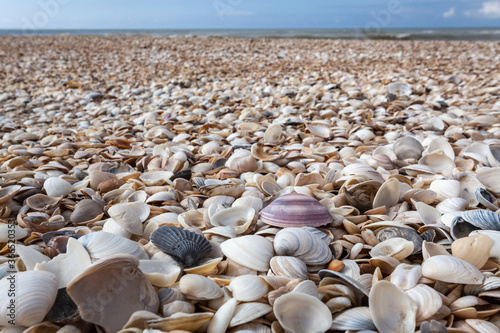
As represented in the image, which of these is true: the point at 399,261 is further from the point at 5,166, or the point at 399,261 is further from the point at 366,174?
the point at 5,166

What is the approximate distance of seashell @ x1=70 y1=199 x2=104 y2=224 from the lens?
6.03 ft

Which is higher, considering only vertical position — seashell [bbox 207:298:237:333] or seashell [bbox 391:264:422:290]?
seashell [bbox 391:264:422:290]

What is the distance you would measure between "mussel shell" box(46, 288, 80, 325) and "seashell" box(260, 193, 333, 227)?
2.81 ft

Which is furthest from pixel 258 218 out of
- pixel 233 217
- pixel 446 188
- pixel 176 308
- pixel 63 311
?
pixel 446 188

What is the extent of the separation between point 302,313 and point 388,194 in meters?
1.01

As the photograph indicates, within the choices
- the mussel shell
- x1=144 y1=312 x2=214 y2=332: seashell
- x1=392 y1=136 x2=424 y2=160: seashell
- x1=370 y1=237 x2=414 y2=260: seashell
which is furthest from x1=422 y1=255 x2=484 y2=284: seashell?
x1=392 y1=136 x2=424 y2=160: seashell

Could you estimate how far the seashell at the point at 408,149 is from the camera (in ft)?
8.28

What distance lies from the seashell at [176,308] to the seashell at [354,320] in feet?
1.55

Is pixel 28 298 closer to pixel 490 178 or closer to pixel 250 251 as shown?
pixel 250 251

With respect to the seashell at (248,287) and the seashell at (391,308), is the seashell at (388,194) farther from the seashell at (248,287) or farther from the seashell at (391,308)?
the seashell at (248,287)

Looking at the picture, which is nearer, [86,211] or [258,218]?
[258,218]

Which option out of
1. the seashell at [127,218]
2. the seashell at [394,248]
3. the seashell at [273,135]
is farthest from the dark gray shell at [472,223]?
the seashell at [273,135]

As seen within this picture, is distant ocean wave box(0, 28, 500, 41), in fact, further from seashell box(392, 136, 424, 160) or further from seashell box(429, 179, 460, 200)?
seashell box(429, 179, 460, 200)

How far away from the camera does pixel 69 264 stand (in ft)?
4.13
